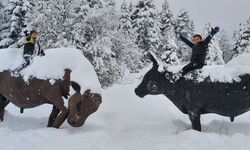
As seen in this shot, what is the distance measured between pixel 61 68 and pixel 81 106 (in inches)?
49.6

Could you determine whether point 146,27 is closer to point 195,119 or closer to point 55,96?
point 55,96

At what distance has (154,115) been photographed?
12.2 m

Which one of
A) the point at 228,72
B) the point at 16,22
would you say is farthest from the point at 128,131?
the point at 16,22

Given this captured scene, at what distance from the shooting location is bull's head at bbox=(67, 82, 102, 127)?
10.4 metres

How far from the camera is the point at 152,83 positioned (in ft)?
36.3

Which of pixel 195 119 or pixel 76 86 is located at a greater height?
pixel 76 86

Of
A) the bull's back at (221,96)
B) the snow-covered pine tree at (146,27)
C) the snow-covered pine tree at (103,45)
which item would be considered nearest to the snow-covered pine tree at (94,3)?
the snow-covered pine tree at (103,45)

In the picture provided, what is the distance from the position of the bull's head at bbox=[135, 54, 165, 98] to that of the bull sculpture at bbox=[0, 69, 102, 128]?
1395 mm

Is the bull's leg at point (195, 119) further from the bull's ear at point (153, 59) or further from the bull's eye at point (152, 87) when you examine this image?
the bull's ear at point (153, 59)

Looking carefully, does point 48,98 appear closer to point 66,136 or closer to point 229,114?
point 66,136

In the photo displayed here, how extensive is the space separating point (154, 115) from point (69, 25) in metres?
14.9

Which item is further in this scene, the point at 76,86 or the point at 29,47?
the point at 29,47

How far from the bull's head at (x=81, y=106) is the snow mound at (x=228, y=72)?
251 cm

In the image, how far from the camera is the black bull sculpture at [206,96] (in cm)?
971
